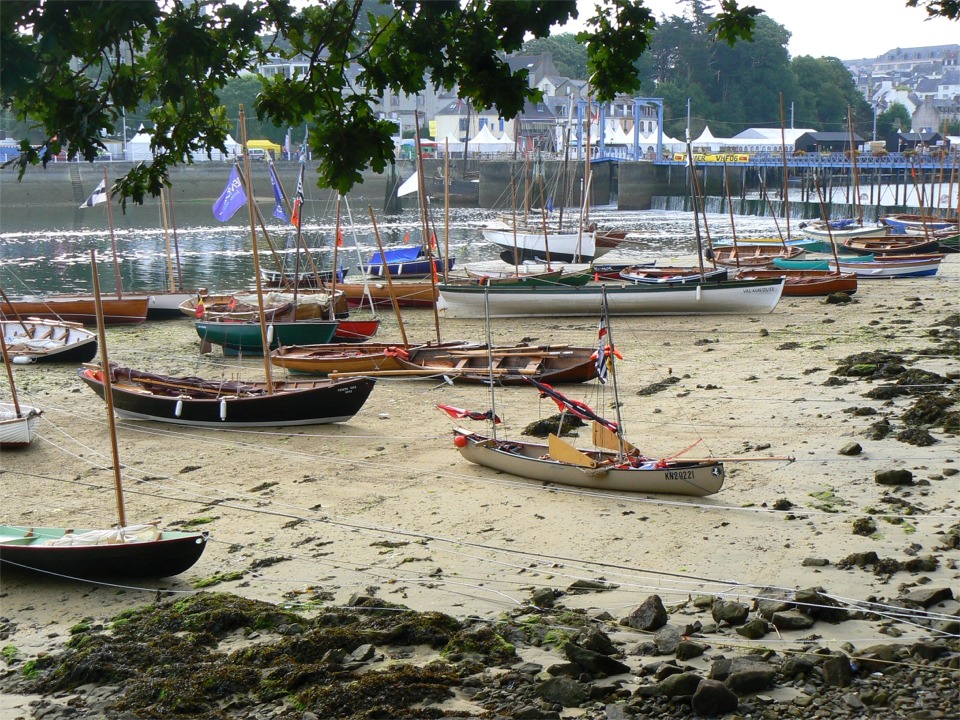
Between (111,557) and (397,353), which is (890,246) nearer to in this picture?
(397,353)

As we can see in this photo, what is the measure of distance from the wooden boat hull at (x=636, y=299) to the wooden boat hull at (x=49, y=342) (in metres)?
10.9

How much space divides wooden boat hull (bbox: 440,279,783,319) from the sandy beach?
22.2 ft

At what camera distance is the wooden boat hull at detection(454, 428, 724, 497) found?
43.5ft

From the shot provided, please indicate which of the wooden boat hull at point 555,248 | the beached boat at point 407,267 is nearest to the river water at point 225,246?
the beached boat at point 407,267

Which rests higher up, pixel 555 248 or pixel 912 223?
pixel 912 223

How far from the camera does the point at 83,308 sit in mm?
32688

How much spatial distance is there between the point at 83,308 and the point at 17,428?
1610cm

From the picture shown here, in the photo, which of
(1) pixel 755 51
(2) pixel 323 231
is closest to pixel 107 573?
(2) pixel 323 231

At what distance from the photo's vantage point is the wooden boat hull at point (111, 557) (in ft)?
36.6

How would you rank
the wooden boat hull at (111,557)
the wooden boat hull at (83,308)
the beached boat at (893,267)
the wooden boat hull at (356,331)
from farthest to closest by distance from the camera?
1. the beached boat at (893,267)
2. the wooden boat hull at (83,308)
3. the wooden boat hull at (356,331)
4. the wooden boat hull at (111,557)

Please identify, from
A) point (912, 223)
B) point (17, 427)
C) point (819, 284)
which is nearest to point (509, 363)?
point (17, 427)

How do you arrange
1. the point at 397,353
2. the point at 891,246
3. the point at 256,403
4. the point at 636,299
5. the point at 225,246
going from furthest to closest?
the point at 225,246 → the point at 891,246 → the point at 636,299 → the point at 397,353 → the point at 256,403

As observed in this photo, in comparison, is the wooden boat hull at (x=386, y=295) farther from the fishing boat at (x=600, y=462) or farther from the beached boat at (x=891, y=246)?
the beached boat at (x=891, y=246)

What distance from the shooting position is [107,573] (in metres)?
11.4
